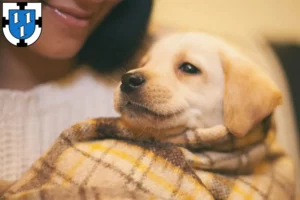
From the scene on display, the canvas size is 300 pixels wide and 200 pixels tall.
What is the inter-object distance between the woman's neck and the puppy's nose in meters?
0.12

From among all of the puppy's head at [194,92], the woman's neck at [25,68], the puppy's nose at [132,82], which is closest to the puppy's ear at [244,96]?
the puppy's head at [194,92]

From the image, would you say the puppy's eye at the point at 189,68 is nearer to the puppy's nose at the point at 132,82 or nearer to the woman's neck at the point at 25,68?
the puppy's nose at the point at 132,82

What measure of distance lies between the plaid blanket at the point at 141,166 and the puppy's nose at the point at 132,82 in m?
0.05

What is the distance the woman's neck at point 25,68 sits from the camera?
54 cm

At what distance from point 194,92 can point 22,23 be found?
0.71 feet

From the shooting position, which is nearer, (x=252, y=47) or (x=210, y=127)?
(x=210, y=127)

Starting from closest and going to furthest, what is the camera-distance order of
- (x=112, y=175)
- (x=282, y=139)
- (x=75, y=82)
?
(x=112, y=175), (x=75, y=82), (x=282, y=139)

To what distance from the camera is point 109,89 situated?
1.77 feet

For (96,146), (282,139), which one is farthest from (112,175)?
(282,139)

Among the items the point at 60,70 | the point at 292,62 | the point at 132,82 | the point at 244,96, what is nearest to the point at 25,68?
the point at 60,70

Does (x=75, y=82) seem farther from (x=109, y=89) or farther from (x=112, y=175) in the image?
(x=112, y=175)

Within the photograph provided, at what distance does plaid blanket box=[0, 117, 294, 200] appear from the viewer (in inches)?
17.6

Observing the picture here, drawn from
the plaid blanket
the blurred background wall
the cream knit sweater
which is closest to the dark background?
the blurred background wall

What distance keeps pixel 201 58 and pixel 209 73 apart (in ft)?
0.07
